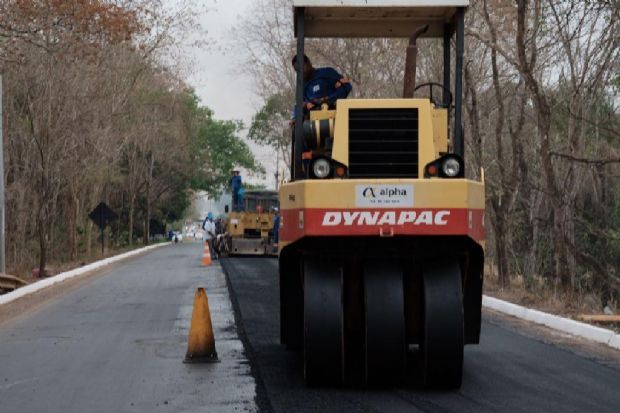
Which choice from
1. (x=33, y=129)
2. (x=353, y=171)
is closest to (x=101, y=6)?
(x=33, y=129)

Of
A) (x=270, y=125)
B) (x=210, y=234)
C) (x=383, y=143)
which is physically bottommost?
(x=210, y=234)

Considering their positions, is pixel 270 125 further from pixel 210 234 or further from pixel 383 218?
pixel 383 218

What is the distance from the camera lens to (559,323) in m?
14.9

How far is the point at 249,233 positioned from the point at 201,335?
95.5ft

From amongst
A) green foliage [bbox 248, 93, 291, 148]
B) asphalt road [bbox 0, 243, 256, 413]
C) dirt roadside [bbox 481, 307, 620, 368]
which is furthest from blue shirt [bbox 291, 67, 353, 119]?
green foliage [bbox 248, 93, 291, 148]

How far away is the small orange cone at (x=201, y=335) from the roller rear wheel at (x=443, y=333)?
2709mm

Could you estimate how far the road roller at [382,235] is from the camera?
27.9 ft

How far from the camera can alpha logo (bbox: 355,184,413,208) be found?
852 cm

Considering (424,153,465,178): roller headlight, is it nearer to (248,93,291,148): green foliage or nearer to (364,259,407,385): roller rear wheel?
(364,259,407,385): roller rear wheel

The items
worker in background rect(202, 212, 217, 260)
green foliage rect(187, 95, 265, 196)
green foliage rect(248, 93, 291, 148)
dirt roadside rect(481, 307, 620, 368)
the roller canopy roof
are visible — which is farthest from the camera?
green foliage rect(187, 95, 265, 196)

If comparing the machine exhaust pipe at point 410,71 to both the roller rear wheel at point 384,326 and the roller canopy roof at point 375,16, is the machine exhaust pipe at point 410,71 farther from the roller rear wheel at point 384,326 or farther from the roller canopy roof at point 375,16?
the roller rear wheel at point 384,326

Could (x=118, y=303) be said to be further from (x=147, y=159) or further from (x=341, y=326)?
(x=147, y=159)

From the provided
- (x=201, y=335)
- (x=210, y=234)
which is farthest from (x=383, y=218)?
(x=210, y=234)

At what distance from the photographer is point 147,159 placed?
2798 inches
